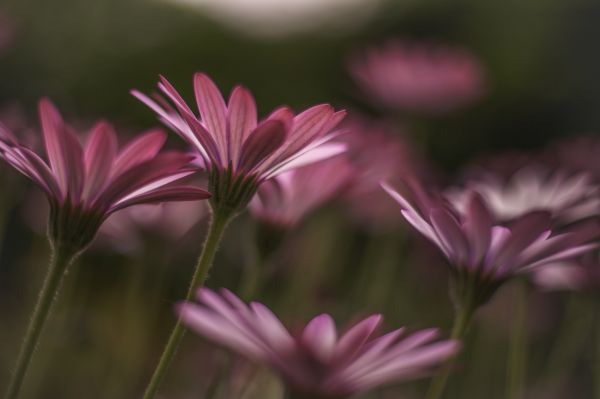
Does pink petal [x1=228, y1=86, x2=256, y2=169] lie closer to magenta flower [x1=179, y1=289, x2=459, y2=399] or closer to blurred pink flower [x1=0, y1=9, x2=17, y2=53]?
magenta flower [x1=179, y1=289, x2=459, y2=399]

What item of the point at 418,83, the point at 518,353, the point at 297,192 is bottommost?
the point at 518,353

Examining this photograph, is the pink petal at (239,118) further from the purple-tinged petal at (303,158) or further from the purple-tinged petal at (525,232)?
the purple-tinged petal at (525,232)

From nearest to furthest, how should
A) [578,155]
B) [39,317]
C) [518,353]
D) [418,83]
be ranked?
[39,317]
[518,353]
[578,155]
[418,83]

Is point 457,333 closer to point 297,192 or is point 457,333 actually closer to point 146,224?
point 297,192

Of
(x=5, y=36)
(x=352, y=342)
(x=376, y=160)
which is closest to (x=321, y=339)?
(x=352, y=342)

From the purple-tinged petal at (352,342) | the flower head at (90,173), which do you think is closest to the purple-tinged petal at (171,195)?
the flower head at (90,173)

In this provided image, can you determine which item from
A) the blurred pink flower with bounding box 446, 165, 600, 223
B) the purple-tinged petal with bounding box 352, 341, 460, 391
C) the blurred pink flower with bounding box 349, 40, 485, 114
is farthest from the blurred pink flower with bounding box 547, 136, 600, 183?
the purple-tinged petal with bounding box 352, 341, 460, 391
